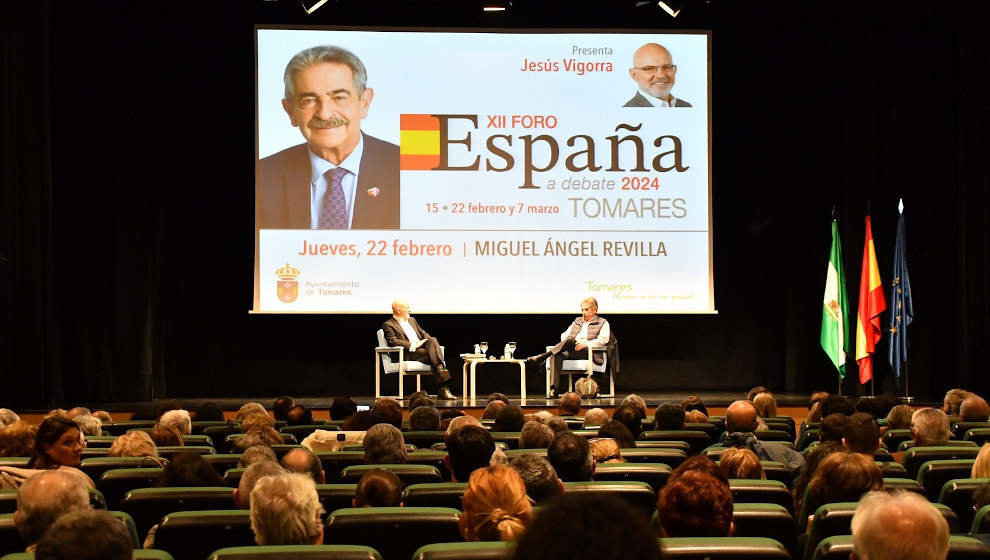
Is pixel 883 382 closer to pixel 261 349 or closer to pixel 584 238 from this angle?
pixel 584 238

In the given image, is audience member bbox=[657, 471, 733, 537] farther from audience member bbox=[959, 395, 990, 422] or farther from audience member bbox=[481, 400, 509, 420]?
audience member bbox=[959, 395, 990, 422]

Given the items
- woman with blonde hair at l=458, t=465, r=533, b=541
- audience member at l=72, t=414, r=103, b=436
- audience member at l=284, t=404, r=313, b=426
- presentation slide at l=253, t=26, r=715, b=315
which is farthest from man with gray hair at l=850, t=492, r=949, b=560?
presentation slide at l=253, t=26, r=715, b=315

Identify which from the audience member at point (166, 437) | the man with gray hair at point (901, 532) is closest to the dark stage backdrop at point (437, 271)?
the audience member at point (166, 437)

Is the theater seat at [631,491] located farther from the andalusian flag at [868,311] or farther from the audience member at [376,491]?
the andalusian flag at [868,311]

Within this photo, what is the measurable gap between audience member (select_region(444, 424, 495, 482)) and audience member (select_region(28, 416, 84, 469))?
1.37 meters

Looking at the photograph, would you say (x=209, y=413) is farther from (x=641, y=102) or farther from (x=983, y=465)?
(x=641, y=102)

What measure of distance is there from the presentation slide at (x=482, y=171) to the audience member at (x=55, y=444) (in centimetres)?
713

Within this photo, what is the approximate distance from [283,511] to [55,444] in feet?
5.83

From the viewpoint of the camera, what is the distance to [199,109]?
1173 cm

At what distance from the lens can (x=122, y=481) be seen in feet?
12.8

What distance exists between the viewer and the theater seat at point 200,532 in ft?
9.14

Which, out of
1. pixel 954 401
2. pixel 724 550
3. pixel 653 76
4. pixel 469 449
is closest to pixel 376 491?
pixel 469 449

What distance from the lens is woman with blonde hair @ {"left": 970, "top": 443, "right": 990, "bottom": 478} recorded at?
12.6 feet

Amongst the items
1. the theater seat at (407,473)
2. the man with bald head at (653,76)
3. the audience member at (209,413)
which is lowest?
the audience member at (209,413)
